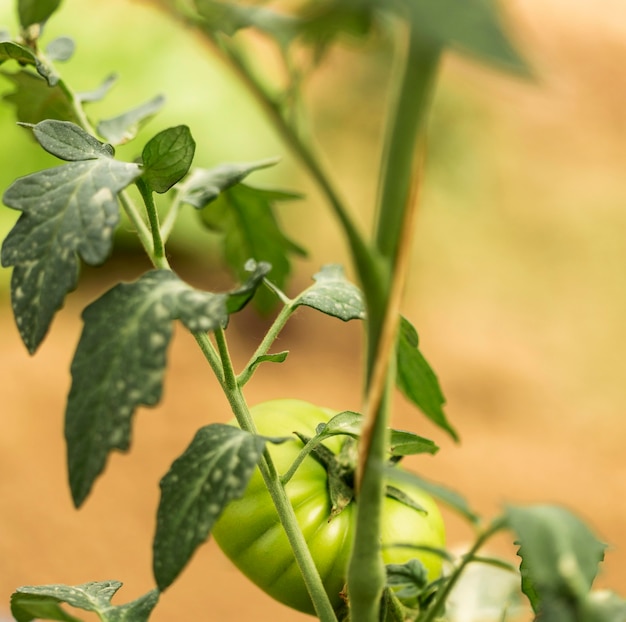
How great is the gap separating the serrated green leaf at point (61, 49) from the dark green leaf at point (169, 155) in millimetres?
136

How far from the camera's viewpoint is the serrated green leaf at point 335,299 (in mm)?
348

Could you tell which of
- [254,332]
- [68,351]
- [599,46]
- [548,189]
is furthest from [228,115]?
[599,46]

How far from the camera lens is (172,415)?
6.73 feet

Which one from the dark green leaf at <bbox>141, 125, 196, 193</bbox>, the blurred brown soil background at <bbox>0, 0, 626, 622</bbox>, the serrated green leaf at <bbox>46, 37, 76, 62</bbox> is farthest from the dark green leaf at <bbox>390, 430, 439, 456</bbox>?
the blurred brown soil background at <bbox>0, 0, 626, 622</bbox>

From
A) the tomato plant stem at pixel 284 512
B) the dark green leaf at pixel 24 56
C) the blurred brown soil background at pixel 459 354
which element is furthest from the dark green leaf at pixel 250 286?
the blurred brown soil background at pixel 459 354

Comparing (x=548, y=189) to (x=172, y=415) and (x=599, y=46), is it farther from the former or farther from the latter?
(x=172, y=415)

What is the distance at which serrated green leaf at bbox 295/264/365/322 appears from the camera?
0.35m

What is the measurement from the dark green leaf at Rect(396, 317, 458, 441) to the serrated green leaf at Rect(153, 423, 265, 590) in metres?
0.10

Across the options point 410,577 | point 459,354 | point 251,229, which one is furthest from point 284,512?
point 459,354

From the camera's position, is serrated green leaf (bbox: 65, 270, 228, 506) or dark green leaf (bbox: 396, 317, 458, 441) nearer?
serrated green leaf (bbox: 65, 270, 228, 506)

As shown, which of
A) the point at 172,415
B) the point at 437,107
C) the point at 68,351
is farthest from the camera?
the point at 437,107

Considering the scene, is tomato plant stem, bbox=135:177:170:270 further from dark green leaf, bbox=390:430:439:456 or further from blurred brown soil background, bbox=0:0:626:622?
blurred brown soil background, bbox=0:0:626:622

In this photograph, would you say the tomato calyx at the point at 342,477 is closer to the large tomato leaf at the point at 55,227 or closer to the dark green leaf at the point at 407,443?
the dark green leaf at the point at 407,443

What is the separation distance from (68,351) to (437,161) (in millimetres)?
1344
